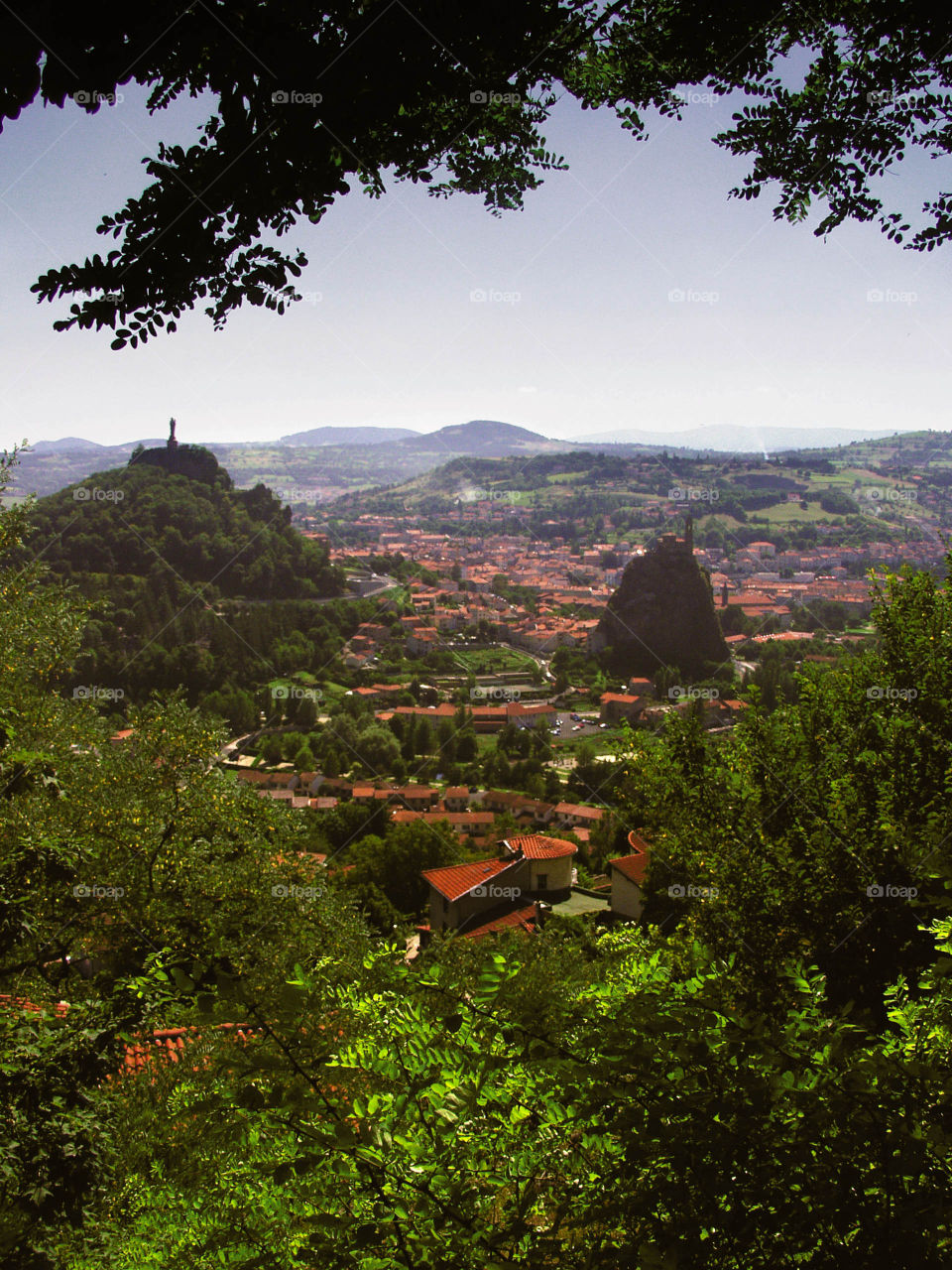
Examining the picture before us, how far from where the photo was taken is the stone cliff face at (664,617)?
52188 mm

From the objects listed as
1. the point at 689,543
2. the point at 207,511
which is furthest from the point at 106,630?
the point at 689,543

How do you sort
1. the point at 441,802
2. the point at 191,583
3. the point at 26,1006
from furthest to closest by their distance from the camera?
the point at 191,583
the point at 441,802
the point at 26,1006

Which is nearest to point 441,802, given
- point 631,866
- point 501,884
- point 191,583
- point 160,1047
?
point 501,884

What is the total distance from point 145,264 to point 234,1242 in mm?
2189

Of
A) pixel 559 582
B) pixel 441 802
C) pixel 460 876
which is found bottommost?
pixel 441 802

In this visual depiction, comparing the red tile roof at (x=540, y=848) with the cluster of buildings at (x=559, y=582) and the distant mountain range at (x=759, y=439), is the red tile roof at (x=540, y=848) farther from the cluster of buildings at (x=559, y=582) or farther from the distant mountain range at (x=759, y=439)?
the distant mountain range at (x=759, y=439)

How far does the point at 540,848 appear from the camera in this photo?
1942 cm

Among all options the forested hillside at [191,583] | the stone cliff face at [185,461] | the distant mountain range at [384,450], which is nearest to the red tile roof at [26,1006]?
the forested hillside at [191,583]

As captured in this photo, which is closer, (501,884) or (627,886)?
(627,886)

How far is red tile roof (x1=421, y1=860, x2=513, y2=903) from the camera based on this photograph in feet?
52.4

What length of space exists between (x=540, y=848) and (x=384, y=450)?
171 m

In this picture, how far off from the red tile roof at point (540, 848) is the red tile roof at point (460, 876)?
1153 mm

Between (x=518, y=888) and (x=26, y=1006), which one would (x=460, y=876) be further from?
(x=26, y=1006)

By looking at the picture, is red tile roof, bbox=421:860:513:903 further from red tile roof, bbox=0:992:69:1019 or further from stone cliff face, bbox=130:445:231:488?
stone cliff face, bbox=130:445:231:488
